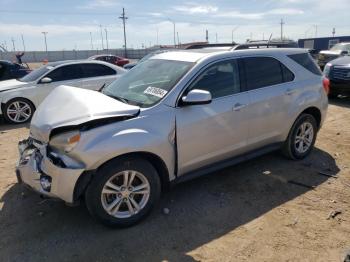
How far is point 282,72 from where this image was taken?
4.86 metres

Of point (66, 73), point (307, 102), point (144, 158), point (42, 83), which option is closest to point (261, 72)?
point (307, 102)

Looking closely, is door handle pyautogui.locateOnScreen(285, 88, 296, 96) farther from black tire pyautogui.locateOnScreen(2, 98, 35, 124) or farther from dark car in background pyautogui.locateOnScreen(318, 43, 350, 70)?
dark car in background pyautogui.locateOnScreen(318, 43, 350, 70)

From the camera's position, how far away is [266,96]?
452 centimetres

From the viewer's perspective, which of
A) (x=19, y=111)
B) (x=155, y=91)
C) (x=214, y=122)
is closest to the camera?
(x=155, y=91)

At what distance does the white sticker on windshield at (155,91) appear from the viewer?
12.4ft

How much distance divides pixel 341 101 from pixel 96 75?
7.21 meters

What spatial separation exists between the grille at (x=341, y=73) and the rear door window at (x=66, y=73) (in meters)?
7.23

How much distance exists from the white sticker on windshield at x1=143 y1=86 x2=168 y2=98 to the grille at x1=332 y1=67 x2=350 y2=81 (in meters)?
7.82

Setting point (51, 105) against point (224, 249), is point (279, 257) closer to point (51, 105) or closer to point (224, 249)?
point (224, 249)

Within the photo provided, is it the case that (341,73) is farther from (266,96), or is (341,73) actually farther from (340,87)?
(266,96)

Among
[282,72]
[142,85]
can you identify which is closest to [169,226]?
[142,85]

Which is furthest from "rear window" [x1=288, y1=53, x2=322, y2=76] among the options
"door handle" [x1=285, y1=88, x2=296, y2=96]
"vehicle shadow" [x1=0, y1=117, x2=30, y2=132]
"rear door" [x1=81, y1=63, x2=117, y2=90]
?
"vehicle shadow" [x1=0, y1=117, x2=30, y2=132]

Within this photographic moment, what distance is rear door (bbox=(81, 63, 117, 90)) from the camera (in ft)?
29.8

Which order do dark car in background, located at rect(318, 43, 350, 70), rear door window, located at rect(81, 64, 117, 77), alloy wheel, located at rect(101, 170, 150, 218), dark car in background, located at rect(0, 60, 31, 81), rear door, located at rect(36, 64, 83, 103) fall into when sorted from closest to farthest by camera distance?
alloy wheel, located at rect(101, 170, 150, 218)
rear door, located at rect(36, 64, 83, 103)
rear door window, located at rect(81, 64, 117, 77)
dark car in background, located at rect(0, 60, 31, 81)
dark car in background, located at rect(318, 43, 350, 70)
